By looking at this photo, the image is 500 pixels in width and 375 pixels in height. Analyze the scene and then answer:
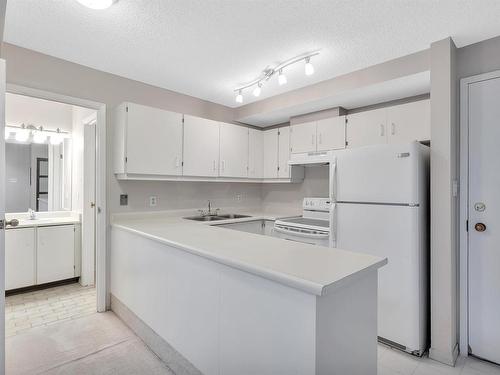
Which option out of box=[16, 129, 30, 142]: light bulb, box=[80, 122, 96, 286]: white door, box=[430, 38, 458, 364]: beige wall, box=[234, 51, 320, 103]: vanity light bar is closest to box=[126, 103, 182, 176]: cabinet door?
box=[234, 51, 320, 103]: vanity light bar

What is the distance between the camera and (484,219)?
6.69 ft

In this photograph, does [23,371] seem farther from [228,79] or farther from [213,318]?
[228,79]

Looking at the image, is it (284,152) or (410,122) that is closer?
(410,122)

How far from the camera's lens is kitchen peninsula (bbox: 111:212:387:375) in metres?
1.06

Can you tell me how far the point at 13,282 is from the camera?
3.07 meters

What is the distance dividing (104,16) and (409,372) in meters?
3.16

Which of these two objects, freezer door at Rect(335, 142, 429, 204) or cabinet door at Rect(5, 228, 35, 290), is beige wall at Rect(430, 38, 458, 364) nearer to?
freezer door at Rect(335, 142, 429, 204)

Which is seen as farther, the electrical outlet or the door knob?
the electrical outlet

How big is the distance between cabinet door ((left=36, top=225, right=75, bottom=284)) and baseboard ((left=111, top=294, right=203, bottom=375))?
114 cm

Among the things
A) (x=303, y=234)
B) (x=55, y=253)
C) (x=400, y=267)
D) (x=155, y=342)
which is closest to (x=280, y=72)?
(x=303, y=234)

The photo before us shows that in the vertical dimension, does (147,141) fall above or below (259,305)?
above

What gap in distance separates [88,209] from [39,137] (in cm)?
132

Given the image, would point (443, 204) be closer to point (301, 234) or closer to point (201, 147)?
point (301, 234)

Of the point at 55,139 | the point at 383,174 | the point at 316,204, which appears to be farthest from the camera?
the point at 55,139
